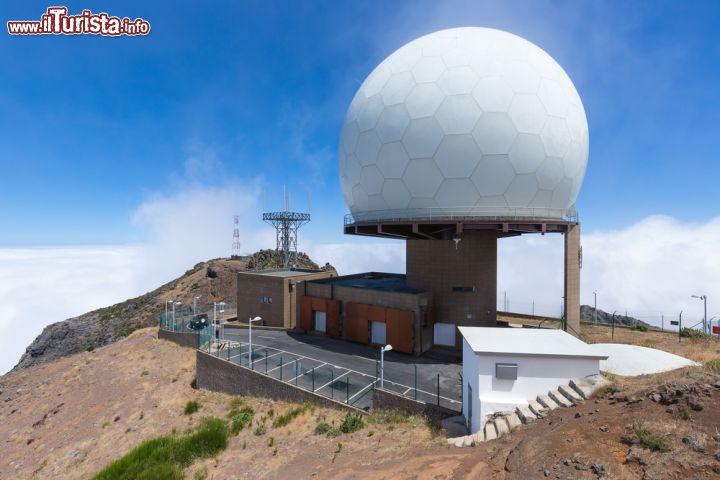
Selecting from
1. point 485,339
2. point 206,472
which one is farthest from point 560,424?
point 206,472

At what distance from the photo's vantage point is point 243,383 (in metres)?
20.6

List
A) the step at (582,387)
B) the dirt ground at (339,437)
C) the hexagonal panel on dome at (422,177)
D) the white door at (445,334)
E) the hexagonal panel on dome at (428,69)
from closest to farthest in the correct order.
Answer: the dirt ground at (339,437) → the step at (582,387) → the hexagonal panel on dome at (422,177) → the hexagonal panel on dome at (428,69) → the white door at (445,334)

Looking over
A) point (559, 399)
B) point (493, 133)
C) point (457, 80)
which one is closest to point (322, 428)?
point (559, 399)

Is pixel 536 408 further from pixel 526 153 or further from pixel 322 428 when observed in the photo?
pixel 526 153

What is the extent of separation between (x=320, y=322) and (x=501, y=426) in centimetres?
1927

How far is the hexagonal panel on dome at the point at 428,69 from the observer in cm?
2108

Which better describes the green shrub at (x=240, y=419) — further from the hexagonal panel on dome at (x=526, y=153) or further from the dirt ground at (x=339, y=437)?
the hexagonal panel on dome at (x=526, y=153)

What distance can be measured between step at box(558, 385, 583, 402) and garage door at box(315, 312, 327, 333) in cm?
1920

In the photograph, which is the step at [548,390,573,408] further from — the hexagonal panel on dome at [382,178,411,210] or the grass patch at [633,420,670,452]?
the hexagonal panel on dome at [382,178,411,210]

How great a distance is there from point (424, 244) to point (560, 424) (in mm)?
16354

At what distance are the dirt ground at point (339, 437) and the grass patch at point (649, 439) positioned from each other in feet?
0.42

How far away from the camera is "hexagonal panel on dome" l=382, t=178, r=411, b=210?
21.3 metres

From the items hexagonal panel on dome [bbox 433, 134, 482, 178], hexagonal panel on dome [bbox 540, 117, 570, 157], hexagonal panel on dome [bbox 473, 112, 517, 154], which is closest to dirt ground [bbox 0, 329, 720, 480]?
Answer: hexagonal panel on dome [bbox 433, 134, 482, 178]

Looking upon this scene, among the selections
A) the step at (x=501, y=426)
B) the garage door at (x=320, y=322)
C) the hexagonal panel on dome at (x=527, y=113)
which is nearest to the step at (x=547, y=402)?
the step at (x=501, y=426)
